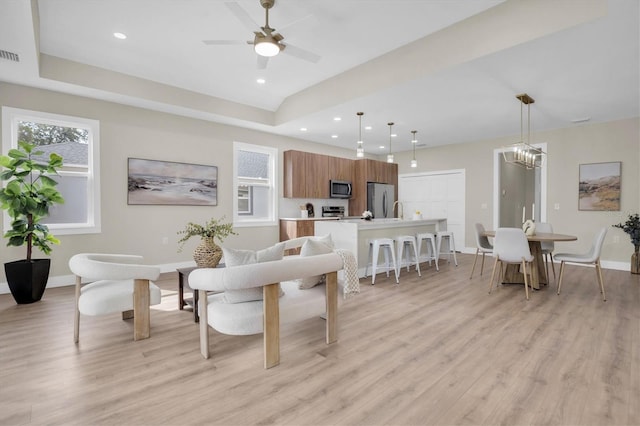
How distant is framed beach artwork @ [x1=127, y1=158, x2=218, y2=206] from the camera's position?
16.9ft

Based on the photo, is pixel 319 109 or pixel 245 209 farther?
pixel 245 209

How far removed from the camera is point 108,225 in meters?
4.88

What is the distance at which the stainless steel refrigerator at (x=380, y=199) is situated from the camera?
27.0ft

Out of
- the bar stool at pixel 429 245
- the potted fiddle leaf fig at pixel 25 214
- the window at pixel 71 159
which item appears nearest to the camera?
the potted fiddle leaf fig at pixel 25 214

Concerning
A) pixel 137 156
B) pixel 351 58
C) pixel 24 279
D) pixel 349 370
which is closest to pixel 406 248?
pixel 351 58

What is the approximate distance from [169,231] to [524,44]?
5510 mm

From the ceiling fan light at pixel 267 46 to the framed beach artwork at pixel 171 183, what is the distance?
11.2 feet

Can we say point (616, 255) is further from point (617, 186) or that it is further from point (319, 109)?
point (319, 109)

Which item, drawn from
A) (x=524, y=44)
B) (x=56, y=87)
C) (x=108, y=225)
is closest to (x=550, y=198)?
(x=524, y=44)

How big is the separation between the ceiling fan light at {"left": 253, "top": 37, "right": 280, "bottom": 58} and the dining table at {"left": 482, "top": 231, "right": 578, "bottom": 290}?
3664 mm

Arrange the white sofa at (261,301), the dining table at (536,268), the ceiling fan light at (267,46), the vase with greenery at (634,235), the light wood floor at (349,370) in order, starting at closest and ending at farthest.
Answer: the light wood floor at (349,370) < the white sofa at (261,301) < the ceiling fan light at (267,46) < the dining table at (536,268) < the vase with greenery at (634,235)

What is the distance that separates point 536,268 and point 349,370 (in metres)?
3.48

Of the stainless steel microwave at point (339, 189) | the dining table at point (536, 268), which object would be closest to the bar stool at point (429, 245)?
the dining table at point (536, 268)

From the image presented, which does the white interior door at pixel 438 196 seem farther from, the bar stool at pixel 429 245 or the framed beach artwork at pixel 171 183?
the framed beach artwork at pixel 171 183
